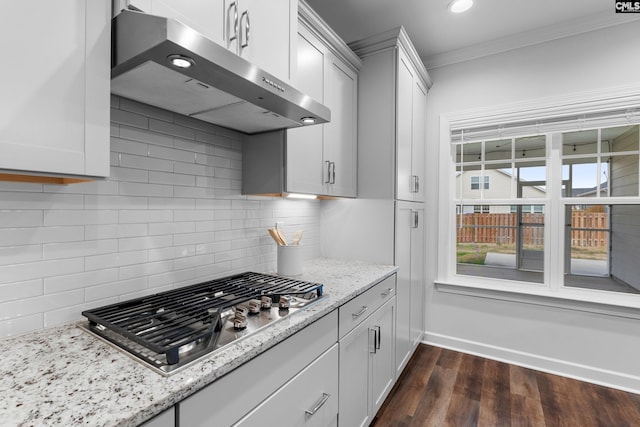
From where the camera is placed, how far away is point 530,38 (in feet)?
8.43

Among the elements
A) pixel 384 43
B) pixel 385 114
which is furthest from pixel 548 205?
pixel 384 43

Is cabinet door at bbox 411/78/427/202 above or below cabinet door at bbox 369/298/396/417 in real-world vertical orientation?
above

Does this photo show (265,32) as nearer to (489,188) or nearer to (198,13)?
(198,13)

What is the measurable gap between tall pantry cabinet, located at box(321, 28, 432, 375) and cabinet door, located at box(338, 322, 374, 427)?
0.56 meters

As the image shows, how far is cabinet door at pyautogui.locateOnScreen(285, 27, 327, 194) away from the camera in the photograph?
1685mm

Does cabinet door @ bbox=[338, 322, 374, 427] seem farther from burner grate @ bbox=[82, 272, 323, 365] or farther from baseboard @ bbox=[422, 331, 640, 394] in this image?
baseboard @ bbox=[422, 331, 640, 394]

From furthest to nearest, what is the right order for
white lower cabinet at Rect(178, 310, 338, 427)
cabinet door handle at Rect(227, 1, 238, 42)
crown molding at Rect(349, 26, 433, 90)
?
crown molding at Rect(349, 26, 433, 90) → cabinet door handle at Rect(227, 1, 238, 42) → white lower cabinet at Rect(178, 310, 338, 427)

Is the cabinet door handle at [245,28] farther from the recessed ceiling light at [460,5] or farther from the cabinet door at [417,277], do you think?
the cabinet door at [417,277]

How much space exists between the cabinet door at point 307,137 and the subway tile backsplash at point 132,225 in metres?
0.34

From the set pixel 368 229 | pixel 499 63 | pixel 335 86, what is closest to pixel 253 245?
pixel 368 229

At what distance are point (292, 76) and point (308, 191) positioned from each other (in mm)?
626

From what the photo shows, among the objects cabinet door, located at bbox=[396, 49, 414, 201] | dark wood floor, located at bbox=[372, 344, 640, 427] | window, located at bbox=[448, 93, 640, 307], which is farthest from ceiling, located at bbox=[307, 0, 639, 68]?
dark wood floor, located at bbox=[372, 344, 640, 427]

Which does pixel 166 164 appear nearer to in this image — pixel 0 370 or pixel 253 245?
pixel 253 245

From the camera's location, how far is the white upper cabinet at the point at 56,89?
0.71m
